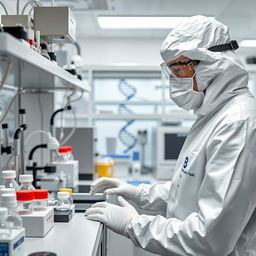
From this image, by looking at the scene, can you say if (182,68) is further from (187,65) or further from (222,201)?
(222,201)

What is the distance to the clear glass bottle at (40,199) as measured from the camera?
1093mm

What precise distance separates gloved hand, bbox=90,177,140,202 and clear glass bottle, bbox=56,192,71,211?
228 mm

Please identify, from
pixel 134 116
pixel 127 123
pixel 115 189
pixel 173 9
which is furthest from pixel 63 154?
pixel 127 123

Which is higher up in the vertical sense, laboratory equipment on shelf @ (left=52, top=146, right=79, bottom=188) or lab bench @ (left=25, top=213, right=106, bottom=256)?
laboratory equipment on shelf @ (left=52, top=146, right=79, bottom=188)

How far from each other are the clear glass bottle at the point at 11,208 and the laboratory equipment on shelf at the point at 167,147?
2102mm

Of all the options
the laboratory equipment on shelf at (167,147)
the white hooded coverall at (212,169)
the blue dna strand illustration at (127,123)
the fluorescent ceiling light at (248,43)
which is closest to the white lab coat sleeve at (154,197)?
the white hooded coverall at (212,169)

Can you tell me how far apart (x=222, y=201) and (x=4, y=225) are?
61 centimetres

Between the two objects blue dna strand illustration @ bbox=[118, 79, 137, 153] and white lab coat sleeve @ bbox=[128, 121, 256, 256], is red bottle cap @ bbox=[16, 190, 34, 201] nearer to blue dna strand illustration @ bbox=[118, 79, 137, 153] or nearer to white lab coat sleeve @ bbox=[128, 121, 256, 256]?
white lab coat sleeve @ bbox=[128, 121, 256, 256]

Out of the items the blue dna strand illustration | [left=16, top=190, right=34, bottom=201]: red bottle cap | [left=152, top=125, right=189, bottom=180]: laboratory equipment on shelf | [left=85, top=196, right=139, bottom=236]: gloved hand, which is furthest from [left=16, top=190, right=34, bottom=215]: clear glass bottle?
the blue dna strand illustration

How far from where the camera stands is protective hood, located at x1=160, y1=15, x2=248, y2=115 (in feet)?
3.97

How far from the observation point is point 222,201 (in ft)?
3.27

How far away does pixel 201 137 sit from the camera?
1249 millimetres

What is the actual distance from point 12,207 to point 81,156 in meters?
1.76

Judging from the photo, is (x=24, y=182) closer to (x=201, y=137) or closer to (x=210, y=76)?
(x=201, y=137)
